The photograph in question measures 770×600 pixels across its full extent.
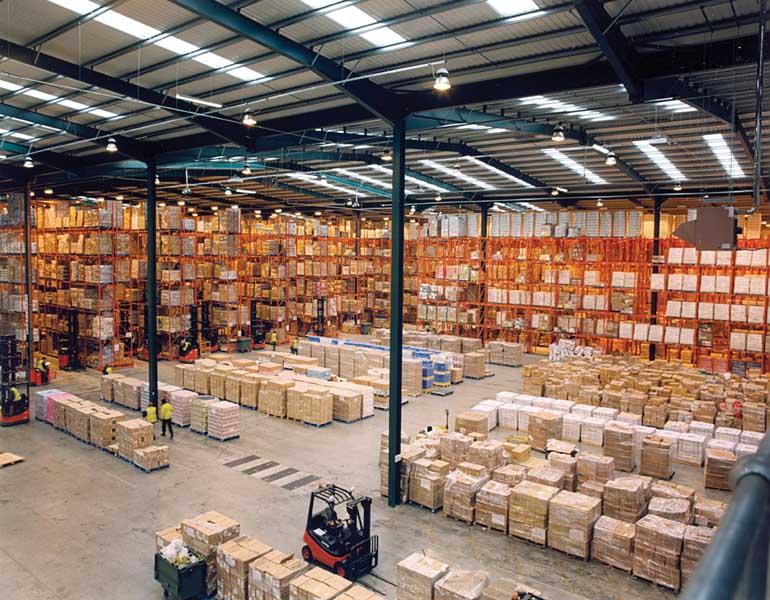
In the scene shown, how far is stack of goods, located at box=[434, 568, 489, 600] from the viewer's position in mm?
6973

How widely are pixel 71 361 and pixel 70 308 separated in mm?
2191

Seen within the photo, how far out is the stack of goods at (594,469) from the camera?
35.6ft

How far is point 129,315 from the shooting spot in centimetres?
2409

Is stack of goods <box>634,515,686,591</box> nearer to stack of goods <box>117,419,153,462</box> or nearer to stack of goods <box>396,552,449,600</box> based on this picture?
stack of goods <box>396,552,449,600</box>

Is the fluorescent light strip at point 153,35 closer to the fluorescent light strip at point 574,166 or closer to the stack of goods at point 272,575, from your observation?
the stack of goods at point 272,575

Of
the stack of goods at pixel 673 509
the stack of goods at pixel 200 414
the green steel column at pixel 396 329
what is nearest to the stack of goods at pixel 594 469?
the stack of goods at pixel 673 509

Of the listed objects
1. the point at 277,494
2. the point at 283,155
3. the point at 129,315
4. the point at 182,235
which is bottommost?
the point at 277,494

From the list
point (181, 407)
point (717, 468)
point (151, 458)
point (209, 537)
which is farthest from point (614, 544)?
point (181, 407)

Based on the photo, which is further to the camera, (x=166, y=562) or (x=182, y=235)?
(x=182, y=235)

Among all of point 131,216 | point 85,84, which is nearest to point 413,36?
point 85,84

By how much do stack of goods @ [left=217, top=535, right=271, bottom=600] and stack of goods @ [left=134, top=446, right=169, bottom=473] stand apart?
487 centimetres

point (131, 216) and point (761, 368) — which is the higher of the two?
point (131, 216)

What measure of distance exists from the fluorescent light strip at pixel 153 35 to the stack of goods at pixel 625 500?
32.5 ft

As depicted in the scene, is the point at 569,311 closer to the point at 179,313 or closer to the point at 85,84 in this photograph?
the point at 179,313
